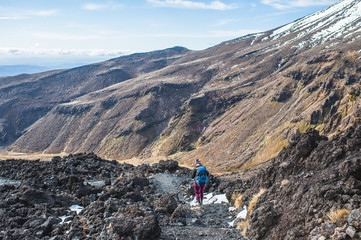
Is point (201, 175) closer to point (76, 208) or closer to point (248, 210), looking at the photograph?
point (248, 210)

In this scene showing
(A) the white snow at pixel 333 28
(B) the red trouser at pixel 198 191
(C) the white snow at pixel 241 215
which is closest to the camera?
(C) the white snow at pixel 241 215

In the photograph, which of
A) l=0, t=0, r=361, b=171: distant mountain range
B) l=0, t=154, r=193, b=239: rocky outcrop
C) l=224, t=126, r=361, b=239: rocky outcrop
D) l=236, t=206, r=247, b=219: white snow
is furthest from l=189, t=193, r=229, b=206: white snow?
l=0, t=0, r=361, b=171: distant mountain range

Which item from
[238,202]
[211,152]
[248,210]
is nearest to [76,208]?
[238,202]

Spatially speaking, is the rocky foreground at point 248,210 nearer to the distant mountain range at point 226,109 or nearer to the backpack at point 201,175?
the backpack at point 201,175

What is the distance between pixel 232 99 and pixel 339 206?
128651 mm

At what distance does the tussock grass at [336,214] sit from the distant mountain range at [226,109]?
58677 millimetres

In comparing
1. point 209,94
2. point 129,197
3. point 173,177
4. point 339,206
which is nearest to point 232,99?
point 209,94

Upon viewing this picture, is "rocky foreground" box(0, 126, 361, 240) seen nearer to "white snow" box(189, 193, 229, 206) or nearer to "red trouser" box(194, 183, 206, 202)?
"white snow" box(189, 193, 229, 206)

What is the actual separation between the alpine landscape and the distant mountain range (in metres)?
0.69

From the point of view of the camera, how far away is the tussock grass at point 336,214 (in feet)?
26.4

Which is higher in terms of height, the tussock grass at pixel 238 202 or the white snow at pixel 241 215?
the white snow at pixel 241 215

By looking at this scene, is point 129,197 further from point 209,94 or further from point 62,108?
point 62,108

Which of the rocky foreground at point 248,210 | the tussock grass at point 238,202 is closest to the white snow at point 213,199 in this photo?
the rocky foreground at point 248,210

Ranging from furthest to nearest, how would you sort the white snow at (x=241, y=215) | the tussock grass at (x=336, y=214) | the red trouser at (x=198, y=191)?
the red trouser at (x=198, y=191) < the white snow at (x=241, y=215) < the tussock grass at (x=336, y=214)
